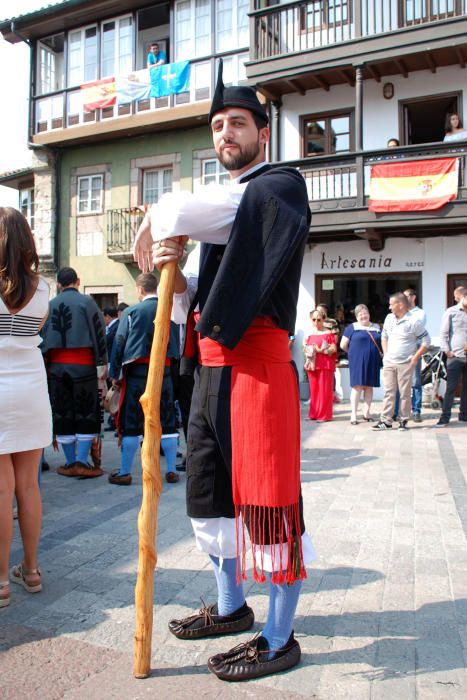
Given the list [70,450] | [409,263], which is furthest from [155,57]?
[70,450]

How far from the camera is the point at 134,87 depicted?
1561 centimetres

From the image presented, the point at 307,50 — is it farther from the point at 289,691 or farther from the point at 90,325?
the point at 289,691

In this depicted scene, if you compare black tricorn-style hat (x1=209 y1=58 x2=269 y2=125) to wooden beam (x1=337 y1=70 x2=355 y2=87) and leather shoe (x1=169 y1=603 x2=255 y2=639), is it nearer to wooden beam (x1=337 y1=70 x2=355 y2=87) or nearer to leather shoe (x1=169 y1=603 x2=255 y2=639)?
leather shoe (x1=169 y1=603 x2=255 y2=639)

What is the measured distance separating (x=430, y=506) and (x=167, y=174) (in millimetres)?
13366

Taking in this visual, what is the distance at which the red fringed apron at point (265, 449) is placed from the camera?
2045 millimetres

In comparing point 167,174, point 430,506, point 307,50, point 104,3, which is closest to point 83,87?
point 104,3

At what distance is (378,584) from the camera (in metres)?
3.05

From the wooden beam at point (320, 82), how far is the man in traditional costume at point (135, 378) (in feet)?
30.6

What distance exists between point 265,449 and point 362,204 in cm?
1093

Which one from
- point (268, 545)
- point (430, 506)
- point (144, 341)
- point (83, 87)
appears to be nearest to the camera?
point (268, 545)

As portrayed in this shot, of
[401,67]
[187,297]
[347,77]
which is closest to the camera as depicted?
[187,297]

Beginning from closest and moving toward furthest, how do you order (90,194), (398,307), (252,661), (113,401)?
(252,661), (113,401), (398,307), (90,194)

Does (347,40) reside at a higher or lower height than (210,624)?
higher

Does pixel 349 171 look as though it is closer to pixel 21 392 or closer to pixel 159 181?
pixel 159 181
